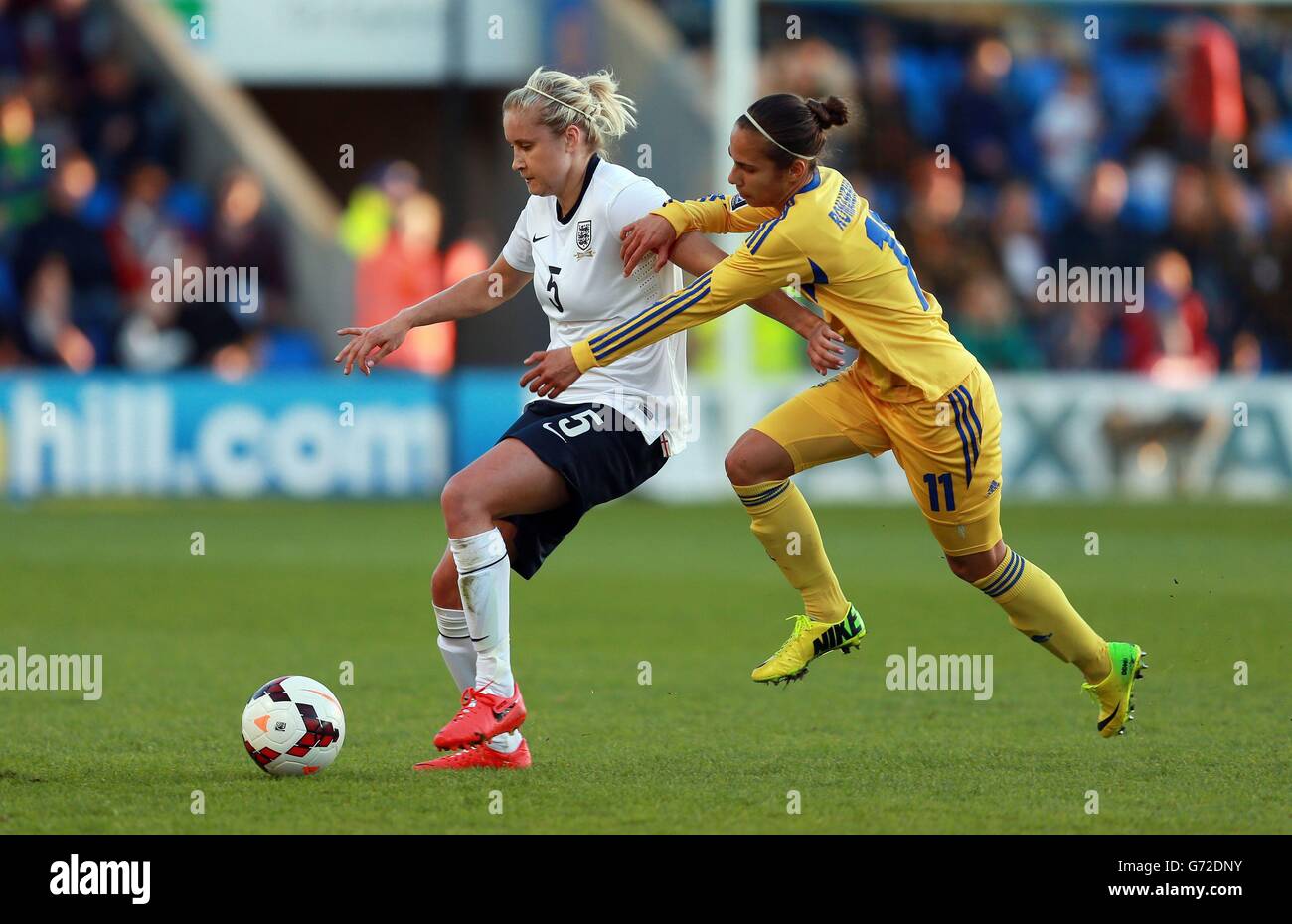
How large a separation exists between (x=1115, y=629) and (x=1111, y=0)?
1004 cm

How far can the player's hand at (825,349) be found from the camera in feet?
18.6

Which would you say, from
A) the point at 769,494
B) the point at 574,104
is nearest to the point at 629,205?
the point at 574,104

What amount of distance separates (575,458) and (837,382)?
3.51 ft

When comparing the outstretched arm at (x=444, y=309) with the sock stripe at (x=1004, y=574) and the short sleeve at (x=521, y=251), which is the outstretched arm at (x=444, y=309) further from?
the sock stripe at (x=1004, y=574)

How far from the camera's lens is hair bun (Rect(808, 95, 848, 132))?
19.4 feet

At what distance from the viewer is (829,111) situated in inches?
233

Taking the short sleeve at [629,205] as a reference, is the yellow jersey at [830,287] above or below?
below

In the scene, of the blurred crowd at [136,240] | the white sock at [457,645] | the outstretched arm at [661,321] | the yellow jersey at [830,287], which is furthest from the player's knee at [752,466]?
the blurred crowd at [136,240]

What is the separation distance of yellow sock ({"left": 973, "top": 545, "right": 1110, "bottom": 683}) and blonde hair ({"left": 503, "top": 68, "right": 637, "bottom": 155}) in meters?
1.86

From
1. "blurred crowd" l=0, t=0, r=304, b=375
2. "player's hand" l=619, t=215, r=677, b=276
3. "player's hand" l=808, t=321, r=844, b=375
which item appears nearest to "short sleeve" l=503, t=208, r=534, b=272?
"player's hand" l=619, t=215, r=677, b=276

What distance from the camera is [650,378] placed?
6.17 metres

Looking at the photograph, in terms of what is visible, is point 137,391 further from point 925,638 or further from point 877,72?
point 925,638

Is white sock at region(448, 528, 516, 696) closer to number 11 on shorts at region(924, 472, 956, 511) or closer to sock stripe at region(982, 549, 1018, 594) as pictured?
number 11 on shorts at region(924, 472, 956, 511)

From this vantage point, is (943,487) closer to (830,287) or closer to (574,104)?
(830,287)
